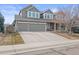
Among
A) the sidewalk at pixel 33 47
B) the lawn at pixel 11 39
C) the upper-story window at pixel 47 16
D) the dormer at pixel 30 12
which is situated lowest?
the sidewalk at pixel 33 47

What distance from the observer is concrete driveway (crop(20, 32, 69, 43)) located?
573 centimetres

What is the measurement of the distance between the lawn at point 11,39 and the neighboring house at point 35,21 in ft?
0.54

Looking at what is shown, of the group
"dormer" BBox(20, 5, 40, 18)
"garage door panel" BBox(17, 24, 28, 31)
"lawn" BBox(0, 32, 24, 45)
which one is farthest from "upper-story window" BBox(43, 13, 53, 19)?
"lawn" BBox(0, 32, 24, 45)

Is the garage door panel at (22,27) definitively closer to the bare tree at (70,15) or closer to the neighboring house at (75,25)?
the bare tree at (70,15)

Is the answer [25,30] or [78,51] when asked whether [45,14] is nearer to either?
[25,30]

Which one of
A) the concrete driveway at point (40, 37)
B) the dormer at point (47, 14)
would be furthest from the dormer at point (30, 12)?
the concrete driveway at point (40, 37)

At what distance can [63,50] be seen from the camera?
5.69 meters

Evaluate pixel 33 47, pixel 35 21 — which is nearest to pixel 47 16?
pixel 35 21

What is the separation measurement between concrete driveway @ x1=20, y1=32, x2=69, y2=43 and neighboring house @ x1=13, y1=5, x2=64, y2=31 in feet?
0.39

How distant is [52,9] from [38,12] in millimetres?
324

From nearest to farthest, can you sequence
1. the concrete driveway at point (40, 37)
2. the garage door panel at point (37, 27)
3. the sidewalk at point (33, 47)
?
1. the sidewalk at point (33, 47)
2. the concrete driveway at point (40, 37)
3. the garage door panel at point (37, 27)

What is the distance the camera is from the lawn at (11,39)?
5.63m
